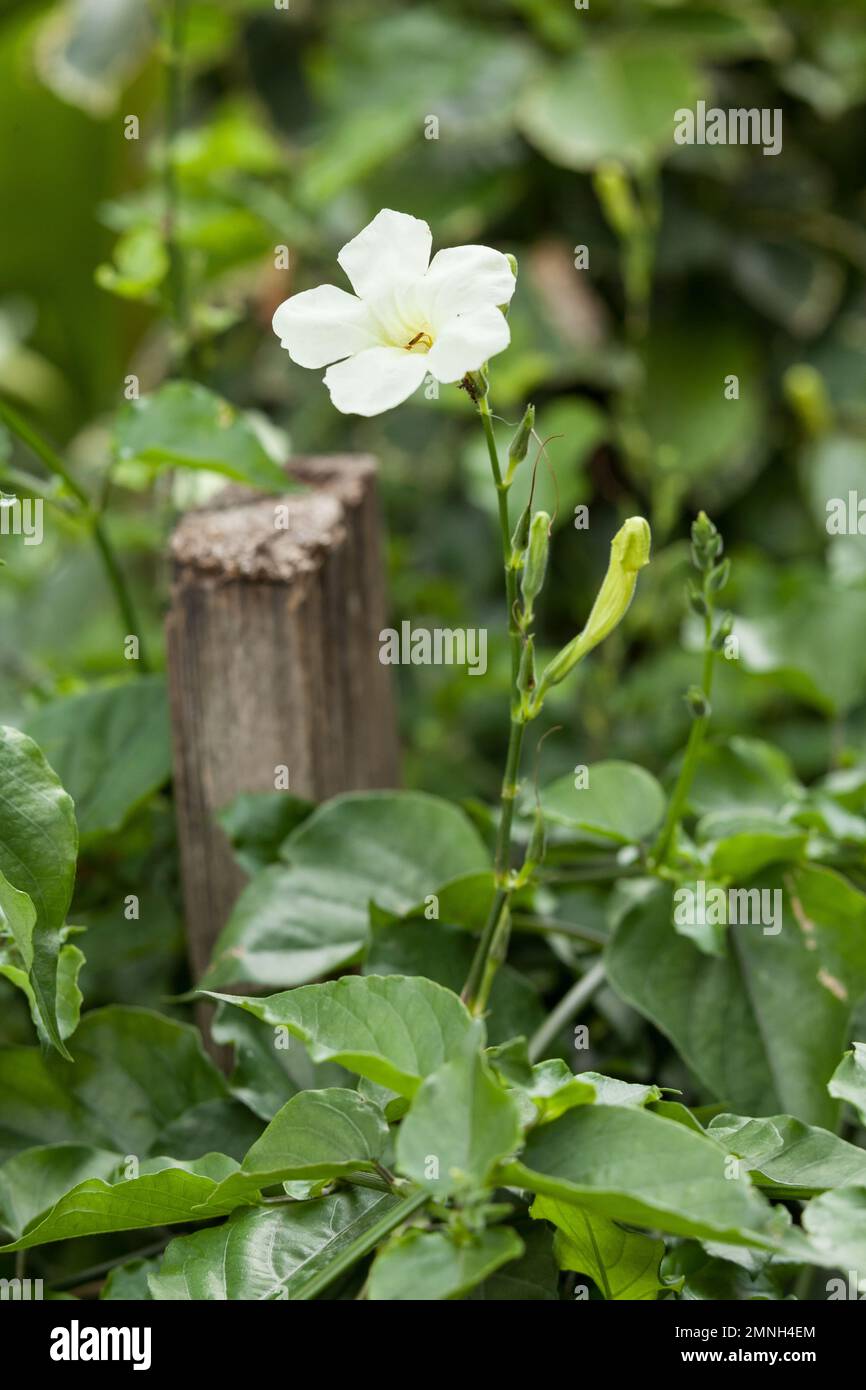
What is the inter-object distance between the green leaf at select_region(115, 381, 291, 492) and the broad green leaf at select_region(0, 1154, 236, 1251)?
0.38m

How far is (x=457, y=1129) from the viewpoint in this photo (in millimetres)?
440

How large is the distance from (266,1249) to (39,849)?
194mm

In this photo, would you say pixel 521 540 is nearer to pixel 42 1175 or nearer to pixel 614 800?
pixel 614 800

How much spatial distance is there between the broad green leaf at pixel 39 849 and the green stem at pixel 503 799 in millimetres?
184

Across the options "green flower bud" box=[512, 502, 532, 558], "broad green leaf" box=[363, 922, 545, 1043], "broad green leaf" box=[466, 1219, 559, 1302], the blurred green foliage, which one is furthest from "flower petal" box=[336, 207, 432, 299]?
the blurred green foliage

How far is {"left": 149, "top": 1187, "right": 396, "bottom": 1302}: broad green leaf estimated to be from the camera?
1.68 ft

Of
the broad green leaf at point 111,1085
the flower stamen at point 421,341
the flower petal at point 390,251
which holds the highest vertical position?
the flower petal at point 390,251

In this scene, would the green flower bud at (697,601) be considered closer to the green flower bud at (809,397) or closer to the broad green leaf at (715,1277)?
the broad green leaf at (715,1277)

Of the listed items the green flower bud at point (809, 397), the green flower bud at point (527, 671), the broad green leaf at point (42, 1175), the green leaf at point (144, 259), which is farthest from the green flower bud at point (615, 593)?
the green flower bud at point (809, 397)

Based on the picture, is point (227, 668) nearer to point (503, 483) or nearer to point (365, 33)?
point (503, 483)

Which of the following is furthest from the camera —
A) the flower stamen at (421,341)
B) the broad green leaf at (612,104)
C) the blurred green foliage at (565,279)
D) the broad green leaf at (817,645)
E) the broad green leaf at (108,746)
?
the broad green leaf at (612,104)

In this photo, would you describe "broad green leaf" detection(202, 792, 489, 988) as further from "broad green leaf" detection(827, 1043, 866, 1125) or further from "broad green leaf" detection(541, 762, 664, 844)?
"broad green leaf" detection(827, 1043, 866, 1125)

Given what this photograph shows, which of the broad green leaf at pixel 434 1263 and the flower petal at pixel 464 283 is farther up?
the flower petal at pixel 464 283

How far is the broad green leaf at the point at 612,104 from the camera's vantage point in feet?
4.79
